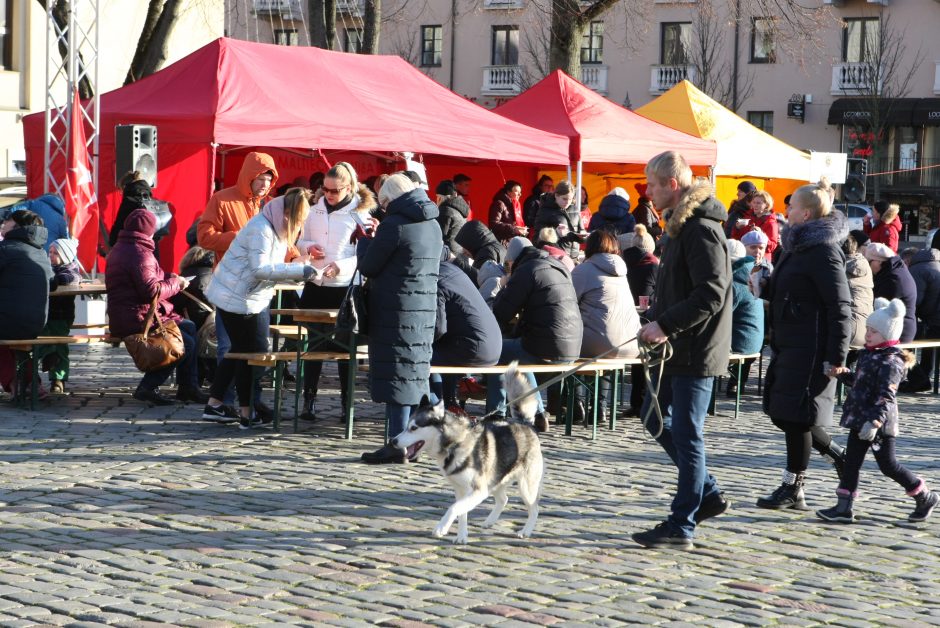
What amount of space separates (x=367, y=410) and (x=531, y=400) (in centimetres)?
372

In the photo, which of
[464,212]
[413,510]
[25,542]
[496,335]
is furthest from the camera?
[464,212]

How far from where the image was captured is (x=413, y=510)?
7.16 m

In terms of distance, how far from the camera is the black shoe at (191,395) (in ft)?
35.5

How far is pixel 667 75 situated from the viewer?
156 ft

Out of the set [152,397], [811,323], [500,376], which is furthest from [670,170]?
[152,397]

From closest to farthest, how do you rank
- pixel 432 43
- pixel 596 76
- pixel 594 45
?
pixel 596 76
pixel 594 45
pixel 432 43

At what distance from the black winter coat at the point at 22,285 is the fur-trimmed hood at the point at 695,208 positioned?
5.88m

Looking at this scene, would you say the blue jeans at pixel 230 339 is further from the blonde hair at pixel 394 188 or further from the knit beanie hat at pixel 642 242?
the knit beanie hat at pixel 642 242

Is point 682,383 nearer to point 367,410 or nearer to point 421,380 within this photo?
point 421,380

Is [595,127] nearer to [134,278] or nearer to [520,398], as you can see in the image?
[134,278]

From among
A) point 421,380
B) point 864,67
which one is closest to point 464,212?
point 421,380

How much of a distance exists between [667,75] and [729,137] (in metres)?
27.1

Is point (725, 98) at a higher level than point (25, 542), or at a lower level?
higher

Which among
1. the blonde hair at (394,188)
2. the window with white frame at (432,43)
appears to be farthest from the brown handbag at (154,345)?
the window with white frame at (432,43)
